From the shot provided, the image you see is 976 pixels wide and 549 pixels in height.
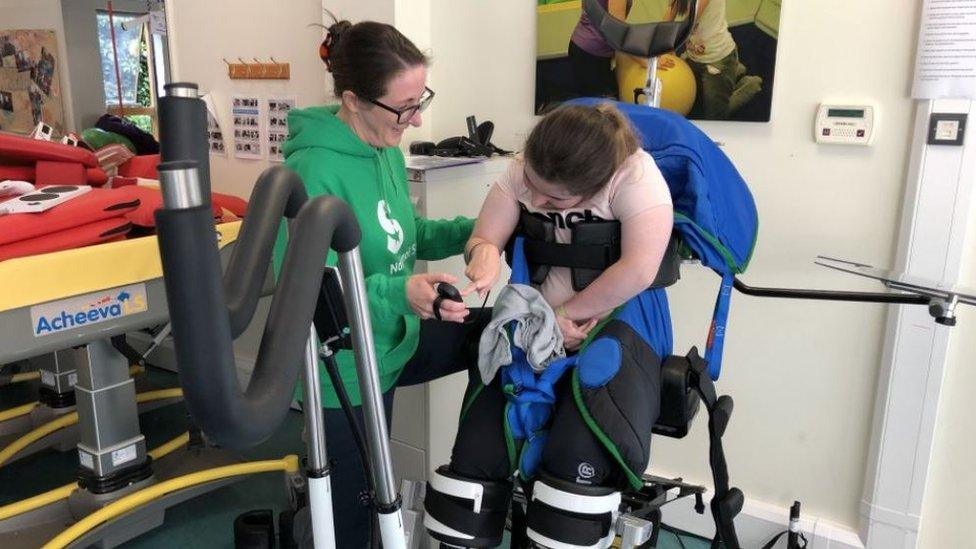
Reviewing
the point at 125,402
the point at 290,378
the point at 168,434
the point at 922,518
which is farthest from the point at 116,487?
the point at 922,518

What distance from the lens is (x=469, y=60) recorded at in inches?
94.6

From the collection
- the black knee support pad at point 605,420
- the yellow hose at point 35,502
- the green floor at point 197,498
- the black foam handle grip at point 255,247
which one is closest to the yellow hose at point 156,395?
the green floor at point 197,498

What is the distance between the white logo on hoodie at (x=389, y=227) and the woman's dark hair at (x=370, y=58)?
0.23m

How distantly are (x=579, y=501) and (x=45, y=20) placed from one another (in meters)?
3.98

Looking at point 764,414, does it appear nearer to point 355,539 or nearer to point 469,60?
point 355,539

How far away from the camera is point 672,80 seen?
2.07 meters

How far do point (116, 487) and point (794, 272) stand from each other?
6.71ft

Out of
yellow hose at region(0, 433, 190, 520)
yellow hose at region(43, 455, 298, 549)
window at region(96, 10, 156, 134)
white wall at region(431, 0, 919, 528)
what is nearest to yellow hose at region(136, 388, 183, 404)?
yellow hose at region(0, 433, 190, 520)

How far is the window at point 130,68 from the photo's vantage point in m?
4.01

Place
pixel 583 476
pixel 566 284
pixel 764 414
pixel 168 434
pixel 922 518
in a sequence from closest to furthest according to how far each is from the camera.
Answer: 1. pixel 583 476
2. pixel 566 284
3. pixel 922 518
4. pixel 764 414
5. pixel 168 434

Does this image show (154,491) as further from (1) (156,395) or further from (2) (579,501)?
(2) (579,501)

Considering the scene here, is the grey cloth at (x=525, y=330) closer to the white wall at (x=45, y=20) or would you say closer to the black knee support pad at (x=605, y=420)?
the black knee support pad at (x=605, y=420)

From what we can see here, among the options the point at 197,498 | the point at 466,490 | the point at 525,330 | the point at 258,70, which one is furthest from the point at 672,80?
the point at 197,498

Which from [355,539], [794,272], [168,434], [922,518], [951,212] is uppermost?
[951,212]
